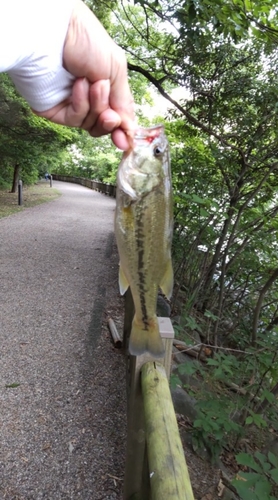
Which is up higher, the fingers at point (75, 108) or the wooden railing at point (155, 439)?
the fingers at point (75, 108)

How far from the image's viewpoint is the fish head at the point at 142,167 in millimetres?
1335

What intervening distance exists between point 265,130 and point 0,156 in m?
11.4

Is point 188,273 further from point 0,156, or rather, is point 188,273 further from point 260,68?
point 0,156

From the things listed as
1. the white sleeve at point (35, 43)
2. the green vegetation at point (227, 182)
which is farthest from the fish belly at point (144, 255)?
the green vegetation at point (227, 182)

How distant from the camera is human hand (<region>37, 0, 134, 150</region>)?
109cm

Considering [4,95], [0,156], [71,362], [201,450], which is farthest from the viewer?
[0,156]

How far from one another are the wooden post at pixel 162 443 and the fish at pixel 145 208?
660 millimetres

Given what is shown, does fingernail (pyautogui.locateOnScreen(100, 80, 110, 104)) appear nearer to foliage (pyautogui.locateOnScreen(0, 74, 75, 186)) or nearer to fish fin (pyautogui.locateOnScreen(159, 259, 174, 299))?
fish fin (pyautogui.locateOnScreen(159, 259, 174, 299))

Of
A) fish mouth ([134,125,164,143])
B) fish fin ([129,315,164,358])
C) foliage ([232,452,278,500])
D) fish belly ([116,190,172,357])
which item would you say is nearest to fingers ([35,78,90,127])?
fish mouth ([134,125,164,143])

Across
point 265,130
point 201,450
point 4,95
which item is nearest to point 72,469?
point 201,450

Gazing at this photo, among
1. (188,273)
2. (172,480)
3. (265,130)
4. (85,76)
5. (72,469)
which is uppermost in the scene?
(265,130)

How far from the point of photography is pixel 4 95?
976cm

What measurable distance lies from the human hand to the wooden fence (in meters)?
1.26

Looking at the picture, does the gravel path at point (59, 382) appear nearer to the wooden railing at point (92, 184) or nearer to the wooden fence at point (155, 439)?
the wooden fence at point (155, 439)
